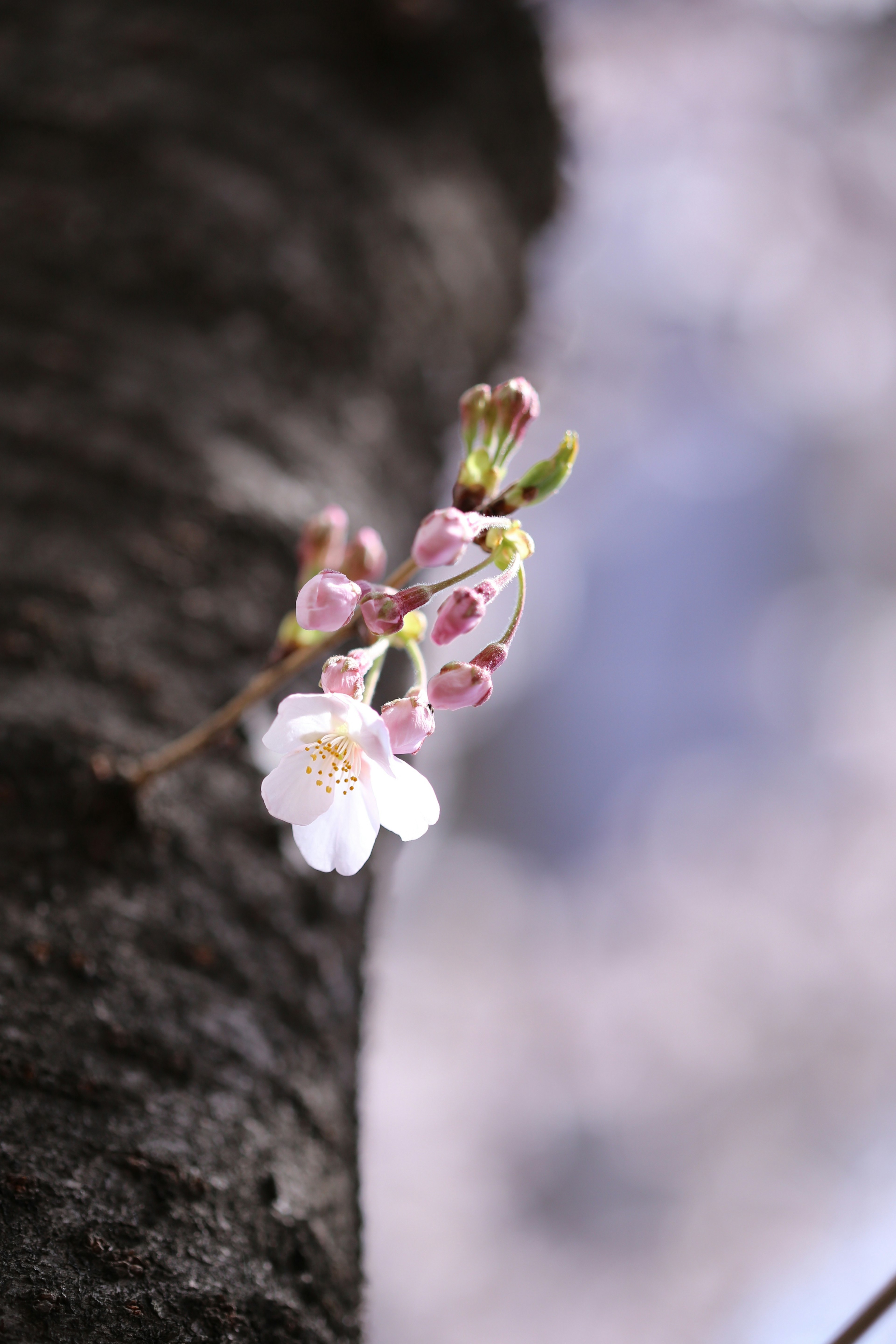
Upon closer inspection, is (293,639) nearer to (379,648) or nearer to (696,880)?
(379,648)

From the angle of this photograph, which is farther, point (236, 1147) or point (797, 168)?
point (797, 168)

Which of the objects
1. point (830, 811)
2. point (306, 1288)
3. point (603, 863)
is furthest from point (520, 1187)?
point (306, 1288)

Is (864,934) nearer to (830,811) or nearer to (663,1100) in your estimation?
(830,811)

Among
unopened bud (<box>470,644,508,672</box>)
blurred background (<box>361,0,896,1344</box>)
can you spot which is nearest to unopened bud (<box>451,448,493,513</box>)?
unopened bud (<box>470,644,508,672</box>)

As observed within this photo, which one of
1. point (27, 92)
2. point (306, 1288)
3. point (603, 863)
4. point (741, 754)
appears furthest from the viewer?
point (603, 863)

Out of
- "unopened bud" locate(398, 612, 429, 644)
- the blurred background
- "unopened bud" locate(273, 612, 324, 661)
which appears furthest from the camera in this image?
the blurred background

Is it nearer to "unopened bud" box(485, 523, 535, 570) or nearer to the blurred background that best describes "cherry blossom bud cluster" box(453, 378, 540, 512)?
"unopened bud" box(485, 523, 535, 570)

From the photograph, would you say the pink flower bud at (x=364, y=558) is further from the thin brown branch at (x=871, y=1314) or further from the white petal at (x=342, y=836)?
the thin brown branch at (x=871, y=1314)
